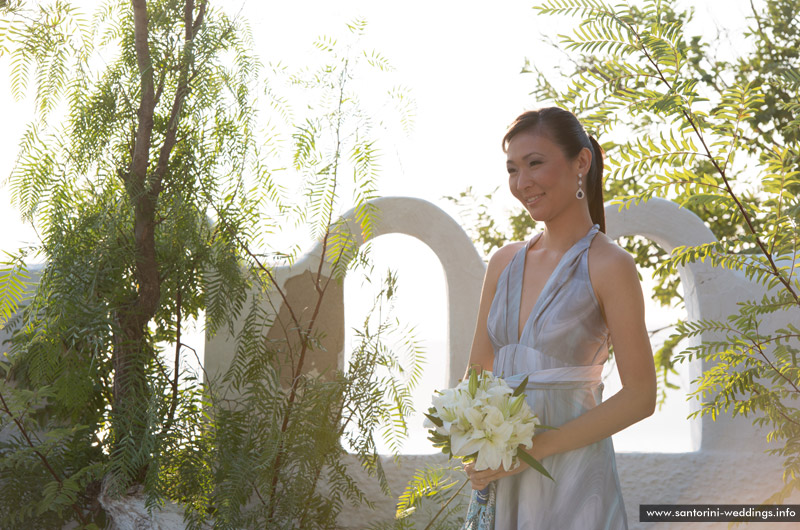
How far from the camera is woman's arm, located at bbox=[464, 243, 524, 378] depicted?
1.83 m

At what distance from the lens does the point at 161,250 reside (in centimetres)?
287

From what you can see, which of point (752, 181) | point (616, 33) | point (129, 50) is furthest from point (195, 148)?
point (752, 181)

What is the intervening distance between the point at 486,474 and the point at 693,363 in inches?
110

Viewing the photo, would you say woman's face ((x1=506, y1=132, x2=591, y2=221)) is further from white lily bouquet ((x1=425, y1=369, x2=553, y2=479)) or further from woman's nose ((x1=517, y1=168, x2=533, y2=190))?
white lily bouquet ((x1=425, y1=369, x2=553, y2=479))

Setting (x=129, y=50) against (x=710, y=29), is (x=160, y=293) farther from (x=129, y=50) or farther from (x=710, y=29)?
(x=710, y=29)

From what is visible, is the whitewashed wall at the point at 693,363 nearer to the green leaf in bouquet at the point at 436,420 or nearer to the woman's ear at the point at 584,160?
the woman's ear at the point at 584,160

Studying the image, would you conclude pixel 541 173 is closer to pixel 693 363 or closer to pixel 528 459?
pixel 528 459

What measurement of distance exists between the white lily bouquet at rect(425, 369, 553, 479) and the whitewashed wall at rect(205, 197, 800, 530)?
7.50ft

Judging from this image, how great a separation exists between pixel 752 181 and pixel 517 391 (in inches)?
226

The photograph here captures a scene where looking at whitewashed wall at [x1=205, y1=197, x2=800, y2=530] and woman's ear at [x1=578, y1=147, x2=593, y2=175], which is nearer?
woman's ear at [x1=578, y1=147, x2=593, y2=175]

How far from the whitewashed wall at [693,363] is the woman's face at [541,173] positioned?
84.2 inches

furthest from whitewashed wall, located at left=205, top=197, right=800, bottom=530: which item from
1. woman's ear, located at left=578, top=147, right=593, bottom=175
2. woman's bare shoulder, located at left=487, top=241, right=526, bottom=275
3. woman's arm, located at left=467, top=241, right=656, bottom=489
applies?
woman's arm, located at left=467, top=241, right=656, bottom=489

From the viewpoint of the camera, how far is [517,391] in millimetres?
1476

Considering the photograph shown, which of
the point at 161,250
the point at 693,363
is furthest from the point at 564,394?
the point at 693,363
